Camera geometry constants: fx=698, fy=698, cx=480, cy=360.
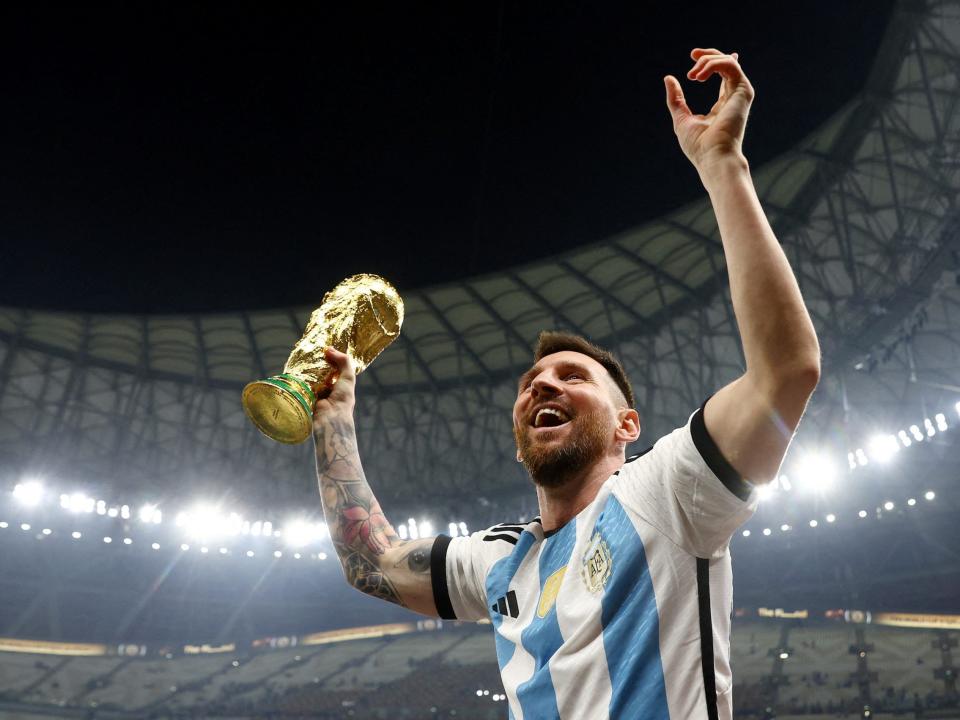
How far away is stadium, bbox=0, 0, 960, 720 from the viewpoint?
16.9m

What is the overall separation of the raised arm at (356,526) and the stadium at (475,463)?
17.9ft

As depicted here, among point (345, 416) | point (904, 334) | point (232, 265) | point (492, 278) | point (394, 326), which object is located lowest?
point (345, 416)

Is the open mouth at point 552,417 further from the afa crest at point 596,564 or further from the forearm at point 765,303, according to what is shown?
the forearm at point 765,303

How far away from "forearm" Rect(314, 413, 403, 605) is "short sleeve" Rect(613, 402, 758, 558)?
43.2 inches

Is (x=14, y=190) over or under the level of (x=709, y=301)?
under

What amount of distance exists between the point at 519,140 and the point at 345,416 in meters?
5.32

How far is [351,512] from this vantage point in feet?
8.01

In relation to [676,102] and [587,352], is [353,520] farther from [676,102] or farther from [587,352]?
[676,102]

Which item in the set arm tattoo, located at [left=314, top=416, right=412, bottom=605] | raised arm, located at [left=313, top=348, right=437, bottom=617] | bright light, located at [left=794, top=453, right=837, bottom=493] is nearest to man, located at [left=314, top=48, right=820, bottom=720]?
raised arm, located at [left=313, top=348, right=437, bottom=617]

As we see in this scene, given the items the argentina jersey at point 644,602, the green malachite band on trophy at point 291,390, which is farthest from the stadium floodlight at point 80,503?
Result: the argentina jersey at point 644,602

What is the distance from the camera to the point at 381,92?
6379mm

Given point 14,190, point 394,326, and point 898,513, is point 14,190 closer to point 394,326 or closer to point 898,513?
point 394,326

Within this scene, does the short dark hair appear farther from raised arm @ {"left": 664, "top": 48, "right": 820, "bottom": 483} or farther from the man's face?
raised arm @ {"left": 664, "top": 48, "right": 820, "bottom": 483}

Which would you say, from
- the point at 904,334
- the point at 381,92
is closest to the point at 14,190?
the point at 381,92
